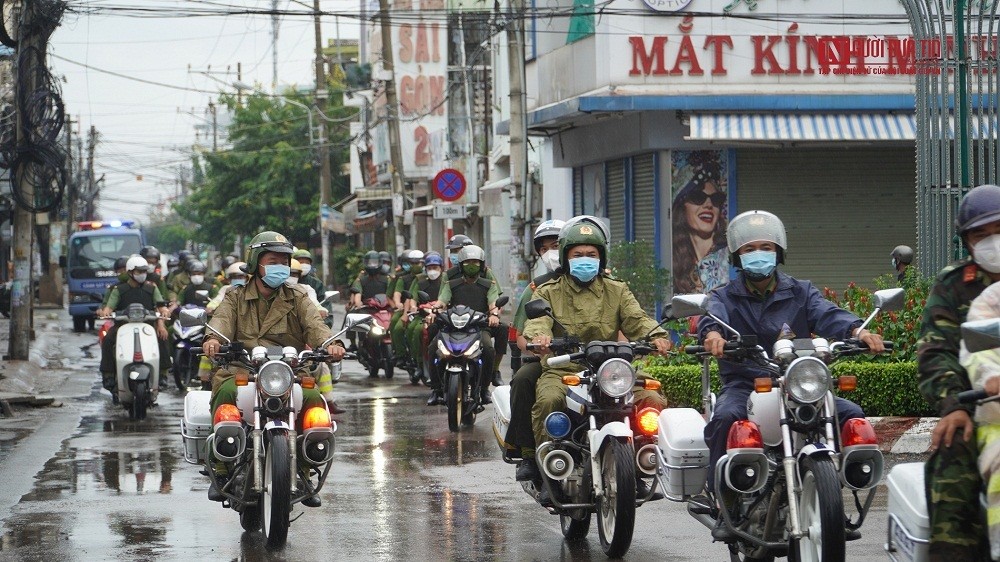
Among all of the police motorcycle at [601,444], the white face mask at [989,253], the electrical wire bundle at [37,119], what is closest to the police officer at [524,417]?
the police motorcycle at [601,444]

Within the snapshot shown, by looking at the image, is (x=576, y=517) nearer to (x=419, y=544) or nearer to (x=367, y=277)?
(x=419, y=544)

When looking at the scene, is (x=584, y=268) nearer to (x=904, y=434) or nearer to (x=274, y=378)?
(x=274, y=378)

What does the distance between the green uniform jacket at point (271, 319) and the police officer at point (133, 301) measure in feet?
26.2

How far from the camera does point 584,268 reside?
8.20m

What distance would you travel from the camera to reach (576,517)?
25.9ft

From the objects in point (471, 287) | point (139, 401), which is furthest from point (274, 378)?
point (139, 401)

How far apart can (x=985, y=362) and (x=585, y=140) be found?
2237 centimetres

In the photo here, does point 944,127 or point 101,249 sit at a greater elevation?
point 101,249

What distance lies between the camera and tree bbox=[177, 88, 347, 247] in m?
62.2

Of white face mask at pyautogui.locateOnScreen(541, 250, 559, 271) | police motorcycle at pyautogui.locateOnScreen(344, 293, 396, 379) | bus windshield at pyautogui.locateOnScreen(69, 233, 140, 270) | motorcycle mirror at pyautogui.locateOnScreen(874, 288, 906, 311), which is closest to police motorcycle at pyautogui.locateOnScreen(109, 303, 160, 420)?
police motorcycle at pyautogui.locateOnScreen(344, 293, 396, 379)

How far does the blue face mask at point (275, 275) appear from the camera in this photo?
336 inches

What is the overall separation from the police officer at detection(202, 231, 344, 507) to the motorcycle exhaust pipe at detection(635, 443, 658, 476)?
6.25ft

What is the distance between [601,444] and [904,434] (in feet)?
13.7

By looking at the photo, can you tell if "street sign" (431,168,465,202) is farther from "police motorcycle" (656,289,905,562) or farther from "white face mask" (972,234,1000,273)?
"white face mask" (972,234,1000,273)
